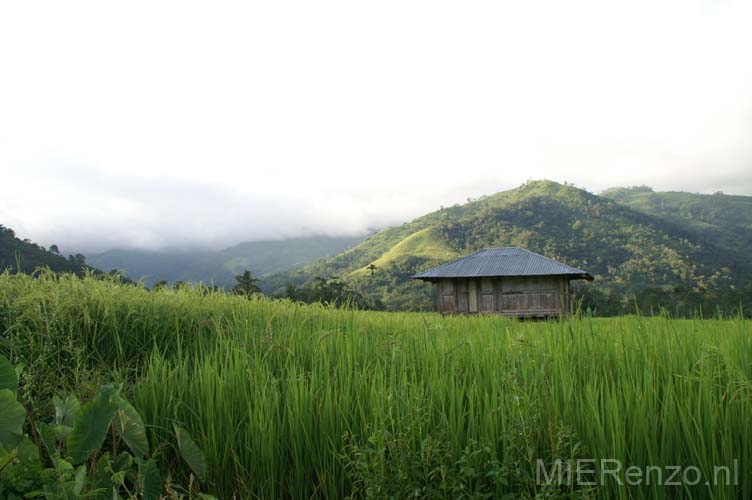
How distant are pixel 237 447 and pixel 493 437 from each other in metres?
1.65

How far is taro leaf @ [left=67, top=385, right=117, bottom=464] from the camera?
76.4 inches

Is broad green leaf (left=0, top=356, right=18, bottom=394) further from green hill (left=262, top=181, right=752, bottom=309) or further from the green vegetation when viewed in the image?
green hill (left=262, top=181, right=752, bottom=309)

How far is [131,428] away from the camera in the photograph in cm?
231

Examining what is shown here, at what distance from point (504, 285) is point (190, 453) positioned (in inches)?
1094

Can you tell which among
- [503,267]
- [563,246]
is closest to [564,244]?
[563,246]

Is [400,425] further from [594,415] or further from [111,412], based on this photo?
[111,412]

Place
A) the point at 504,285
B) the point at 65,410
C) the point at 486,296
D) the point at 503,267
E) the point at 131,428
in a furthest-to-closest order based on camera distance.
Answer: the point at 486,296 < the point at 503,267 < the point at 504,285 < the point at 131,428 < the point at 65,410

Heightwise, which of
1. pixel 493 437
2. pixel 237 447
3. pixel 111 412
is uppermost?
pixel 111 412

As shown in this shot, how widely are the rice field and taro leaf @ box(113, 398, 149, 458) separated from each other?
0.55 m

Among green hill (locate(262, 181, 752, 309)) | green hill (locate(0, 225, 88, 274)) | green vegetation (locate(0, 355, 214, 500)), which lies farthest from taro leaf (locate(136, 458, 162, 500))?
green hill (locate(262, 181, 752, 309))

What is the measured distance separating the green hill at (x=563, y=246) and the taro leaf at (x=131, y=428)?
59220mm

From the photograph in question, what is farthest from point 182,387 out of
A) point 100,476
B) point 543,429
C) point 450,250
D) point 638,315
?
point 450,250

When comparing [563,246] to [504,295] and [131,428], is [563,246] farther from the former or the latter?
[131,428]

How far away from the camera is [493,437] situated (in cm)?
247
